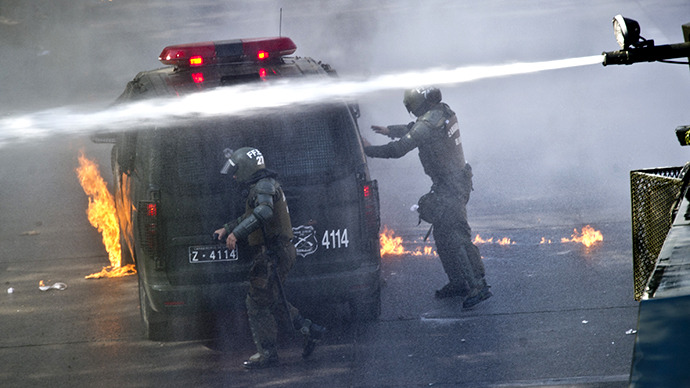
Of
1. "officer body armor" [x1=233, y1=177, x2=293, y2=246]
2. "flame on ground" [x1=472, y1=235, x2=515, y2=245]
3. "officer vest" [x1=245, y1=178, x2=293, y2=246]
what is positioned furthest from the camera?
"flame on ground" [x1=472, y1=235, x2=515, y2=245]

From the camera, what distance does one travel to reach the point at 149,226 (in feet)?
20.7

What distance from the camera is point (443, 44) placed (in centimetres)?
1869

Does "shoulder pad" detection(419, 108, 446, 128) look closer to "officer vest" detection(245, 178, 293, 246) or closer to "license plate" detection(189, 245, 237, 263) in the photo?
"officer vest" detection(245, 178, 293, 246)

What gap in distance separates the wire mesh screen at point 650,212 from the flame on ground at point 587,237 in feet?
15.9

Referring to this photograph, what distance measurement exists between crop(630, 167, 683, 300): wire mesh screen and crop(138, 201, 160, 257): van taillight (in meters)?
3.40

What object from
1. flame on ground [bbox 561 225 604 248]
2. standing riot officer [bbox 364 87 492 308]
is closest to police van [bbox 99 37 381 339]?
standing riot officer [bbox 364 87 492 308]

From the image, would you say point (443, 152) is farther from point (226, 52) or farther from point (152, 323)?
point (152, 323)

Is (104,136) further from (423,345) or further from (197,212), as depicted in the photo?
(423,345)

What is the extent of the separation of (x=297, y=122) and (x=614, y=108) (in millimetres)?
11984

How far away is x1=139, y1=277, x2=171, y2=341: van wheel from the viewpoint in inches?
261

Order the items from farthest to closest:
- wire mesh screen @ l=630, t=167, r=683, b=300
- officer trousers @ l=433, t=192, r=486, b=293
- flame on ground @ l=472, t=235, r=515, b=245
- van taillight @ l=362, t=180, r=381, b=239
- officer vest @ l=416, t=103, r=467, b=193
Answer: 1. flame on ground @ l=472, t=235, r=515, b=245
2. officer vest @ l=416, t=103, r=467, b=193
3. officer trousers @ l=433, t=192, r=486, b=293
4. van taillight @ l=362, t=180, r=381, b=239
5. wire mesh screen @ l=630, t=167, r=683, b=300

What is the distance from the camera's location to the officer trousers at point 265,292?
625 cm

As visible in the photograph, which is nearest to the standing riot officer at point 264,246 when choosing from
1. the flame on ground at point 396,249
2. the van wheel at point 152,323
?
the van wheel at point 152,323

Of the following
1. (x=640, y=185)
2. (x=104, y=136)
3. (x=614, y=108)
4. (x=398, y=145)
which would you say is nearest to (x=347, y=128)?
(x=398, y=145)
